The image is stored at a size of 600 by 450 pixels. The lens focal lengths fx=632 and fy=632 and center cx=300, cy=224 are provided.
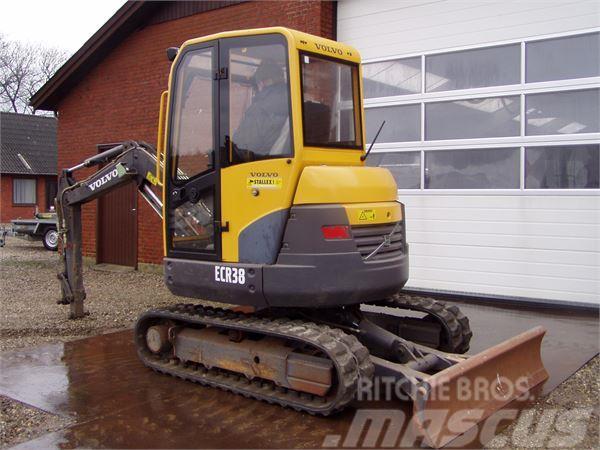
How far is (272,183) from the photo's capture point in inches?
203

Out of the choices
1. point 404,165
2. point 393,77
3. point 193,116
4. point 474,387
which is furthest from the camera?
point 393,77

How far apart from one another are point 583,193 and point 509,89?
5.83 ft

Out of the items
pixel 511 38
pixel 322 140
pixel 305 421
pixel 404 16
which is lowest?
pixel 305 421

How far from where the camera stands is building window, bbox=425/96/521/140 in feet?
29.3

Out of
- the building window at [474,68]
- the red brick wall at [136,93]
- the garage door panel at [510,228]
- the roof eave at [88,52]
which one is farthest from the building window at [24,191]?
the building window at [474,68]

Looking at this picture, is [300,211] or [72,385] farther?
[72,385]

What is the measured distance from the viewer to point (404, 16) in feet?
32.4

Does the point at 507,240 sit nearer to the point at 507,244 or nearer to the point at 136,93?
the point at 507,244

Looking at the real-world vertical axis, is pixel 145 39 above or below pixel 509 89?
above

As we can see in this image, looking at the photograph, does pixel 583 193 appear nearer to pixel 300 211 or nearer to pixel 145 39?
pixel 300 211

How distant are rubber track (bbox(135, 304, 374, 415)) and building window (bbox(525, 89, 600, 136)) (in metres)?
5.18

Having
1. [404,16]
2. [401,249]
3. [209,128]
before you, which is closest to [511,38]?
[404,16]

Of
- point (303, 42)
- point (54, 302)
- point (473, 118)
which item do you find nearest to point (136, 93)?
point (54, 302)

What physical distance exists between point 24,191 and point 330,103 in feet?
92.3
